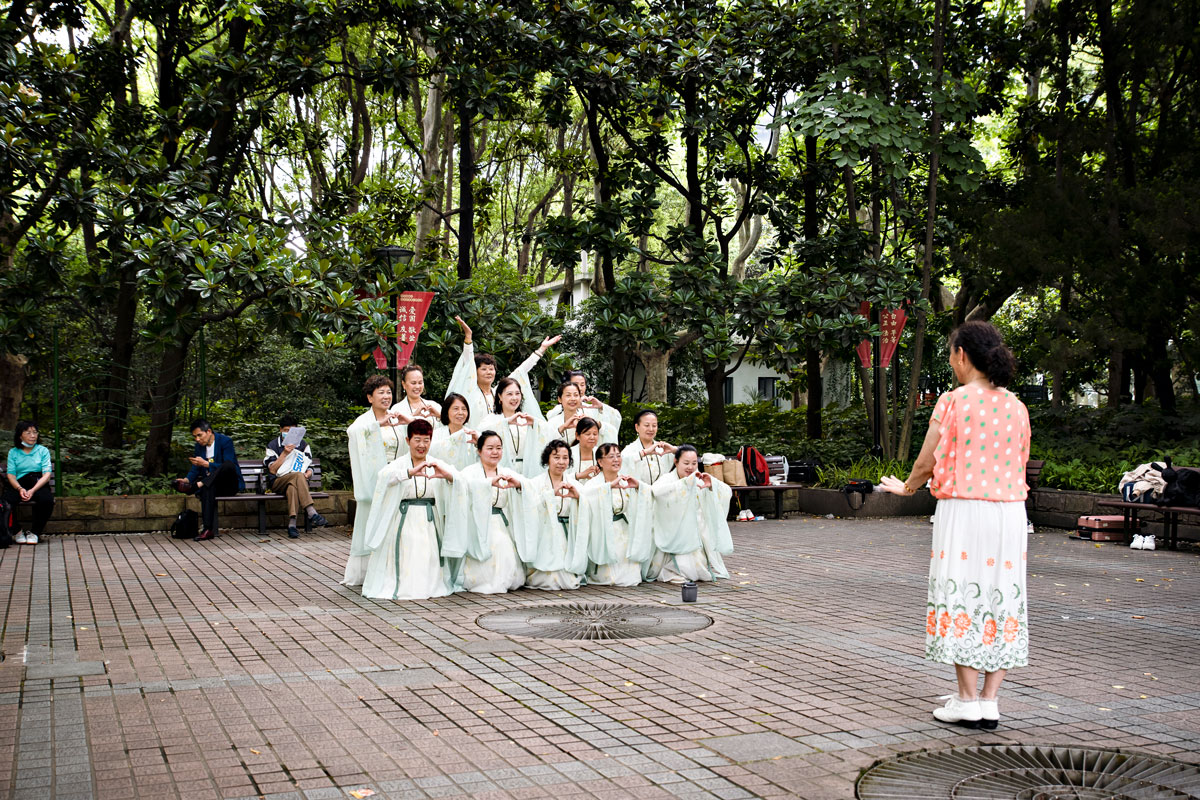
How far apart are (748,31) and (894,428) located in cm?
660

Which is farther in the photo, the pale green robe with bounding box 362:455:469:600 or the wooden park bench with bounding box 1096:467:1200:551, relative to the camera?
the wooden park bench with bounding box 1096:467:1200:551

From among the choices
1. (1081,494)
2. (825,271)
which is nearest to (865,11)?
(825,271)

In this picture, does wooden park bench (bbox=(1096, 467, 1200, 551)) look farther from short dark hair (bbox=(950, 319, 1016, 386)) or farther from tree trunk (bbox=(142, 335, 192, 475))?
tree trunk (bbox=(142, 335, 192, 475))

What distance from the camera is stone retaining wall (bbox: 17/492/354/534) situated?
13469mm

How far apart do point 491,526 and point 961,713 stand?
4977 millimetres

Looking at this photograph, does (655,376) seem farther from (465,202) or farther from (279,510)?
(279,510)

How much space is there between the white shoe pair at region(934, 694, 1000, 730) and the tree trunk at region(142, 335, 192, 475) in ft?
41.2

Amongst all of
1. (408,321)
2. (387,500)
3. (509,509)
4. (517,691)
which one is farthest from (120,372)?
(517,691)

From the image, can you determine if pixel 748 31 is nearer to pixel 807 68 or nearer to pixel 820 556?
pixel 807 68

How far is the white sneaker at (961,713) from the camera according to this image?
5.05 m

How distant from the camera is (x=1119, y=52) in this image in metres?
16.8

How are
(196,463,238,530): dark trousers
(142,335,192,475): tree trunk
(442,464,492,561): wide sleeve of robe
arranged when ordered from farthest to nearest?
(142,335,192,475): tree trunk → (196,463,238,530): dark trousers → (442,464,492,561): wide sleeve of robe

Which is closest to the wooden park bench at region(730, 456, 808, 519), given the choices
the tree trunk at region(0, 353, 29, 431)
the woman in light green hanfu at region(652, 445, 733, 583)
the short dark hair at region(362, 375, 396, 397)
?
the woman in light green hanfu at region(652, 445, 733, 583)

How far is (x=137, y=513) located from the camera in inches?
545
